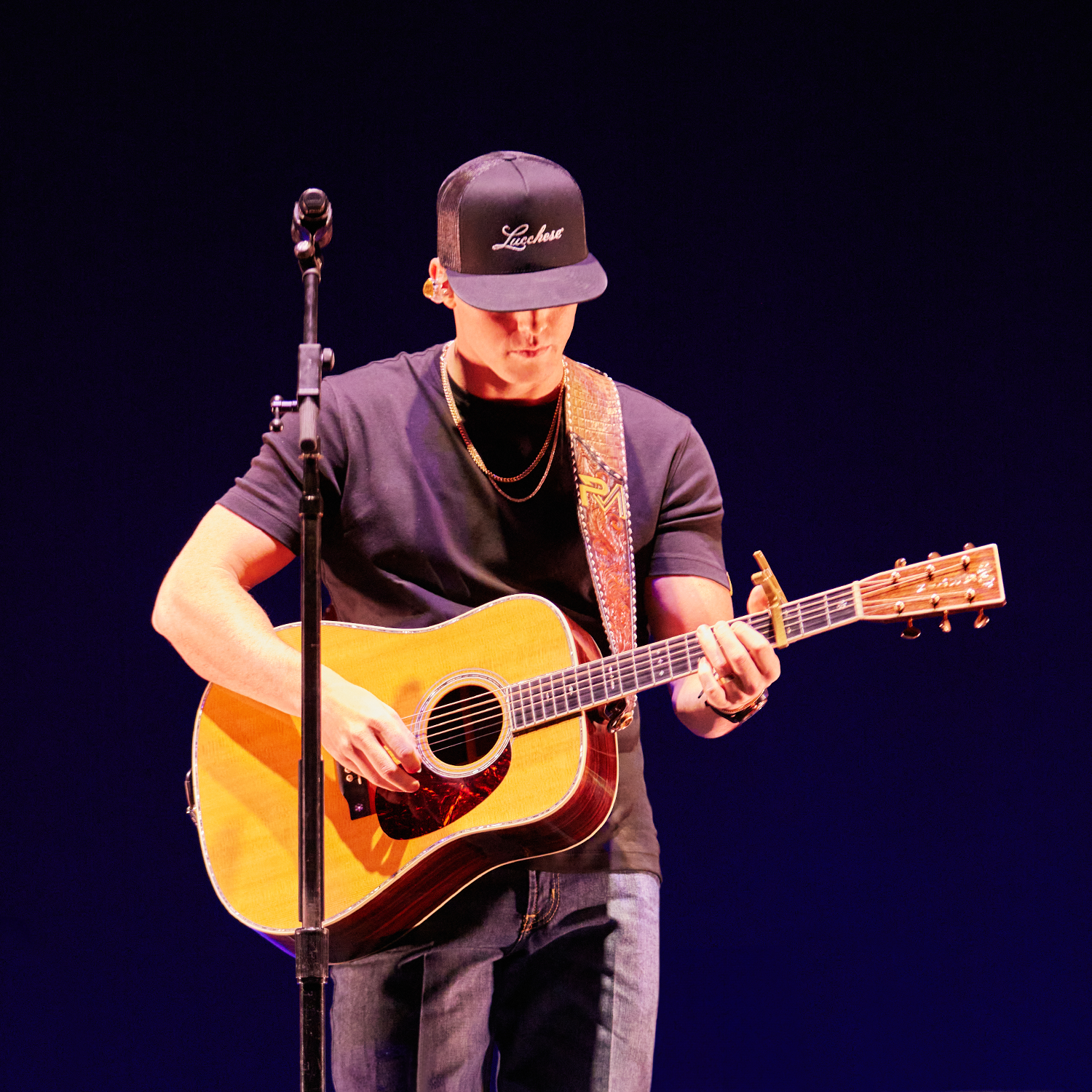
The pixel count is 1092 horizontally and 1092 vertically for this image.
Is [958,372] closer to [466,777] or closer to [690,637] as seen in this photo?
[690,637]

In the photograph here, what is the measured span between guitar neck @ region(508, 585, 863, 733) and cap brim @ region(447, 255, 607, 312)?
2.11 ft

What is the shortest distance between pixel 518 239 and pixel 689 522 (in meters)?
0.65

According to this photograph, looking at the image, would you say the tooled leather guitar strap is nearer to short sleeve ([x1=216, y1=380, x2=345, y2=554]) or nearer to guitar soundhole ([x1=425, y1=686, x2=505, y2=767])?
guitar soundhole ([x1=425, y1=686, x2=505, y2=767])

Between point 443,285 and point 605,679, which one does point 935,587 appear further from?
point 443,285

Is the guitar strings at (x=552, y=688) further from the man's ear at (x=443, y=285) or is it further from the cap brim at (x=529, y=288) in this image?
the man's ear at (x=443, y=285)

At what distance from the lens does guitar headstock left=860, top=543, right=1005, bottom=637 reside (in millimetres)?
2053

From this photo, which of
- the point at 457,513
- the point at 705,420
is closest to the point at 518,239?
the point at 457,513

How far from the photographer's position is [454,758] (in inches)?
91.0

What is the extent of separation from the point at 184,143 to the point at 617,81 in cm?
133

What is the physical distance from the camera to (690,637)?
2254 mm

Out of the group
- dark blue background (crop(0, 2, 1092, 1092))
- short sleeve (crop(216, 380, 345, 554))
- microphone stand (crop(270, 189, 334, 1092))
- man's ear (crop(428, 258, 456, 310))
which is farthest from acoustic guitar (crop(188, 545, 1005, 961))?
dark blue background (crop(0, 2, 1092, 1092))

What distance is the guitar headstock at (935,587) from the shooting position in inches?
80.8

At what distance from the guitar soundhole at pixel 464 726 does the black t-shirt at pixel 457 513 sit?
0.17 meters

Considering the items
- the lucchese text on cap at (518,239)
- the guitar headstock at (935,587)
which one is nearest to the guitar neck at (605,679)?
the guitar headstock at (935,587)
